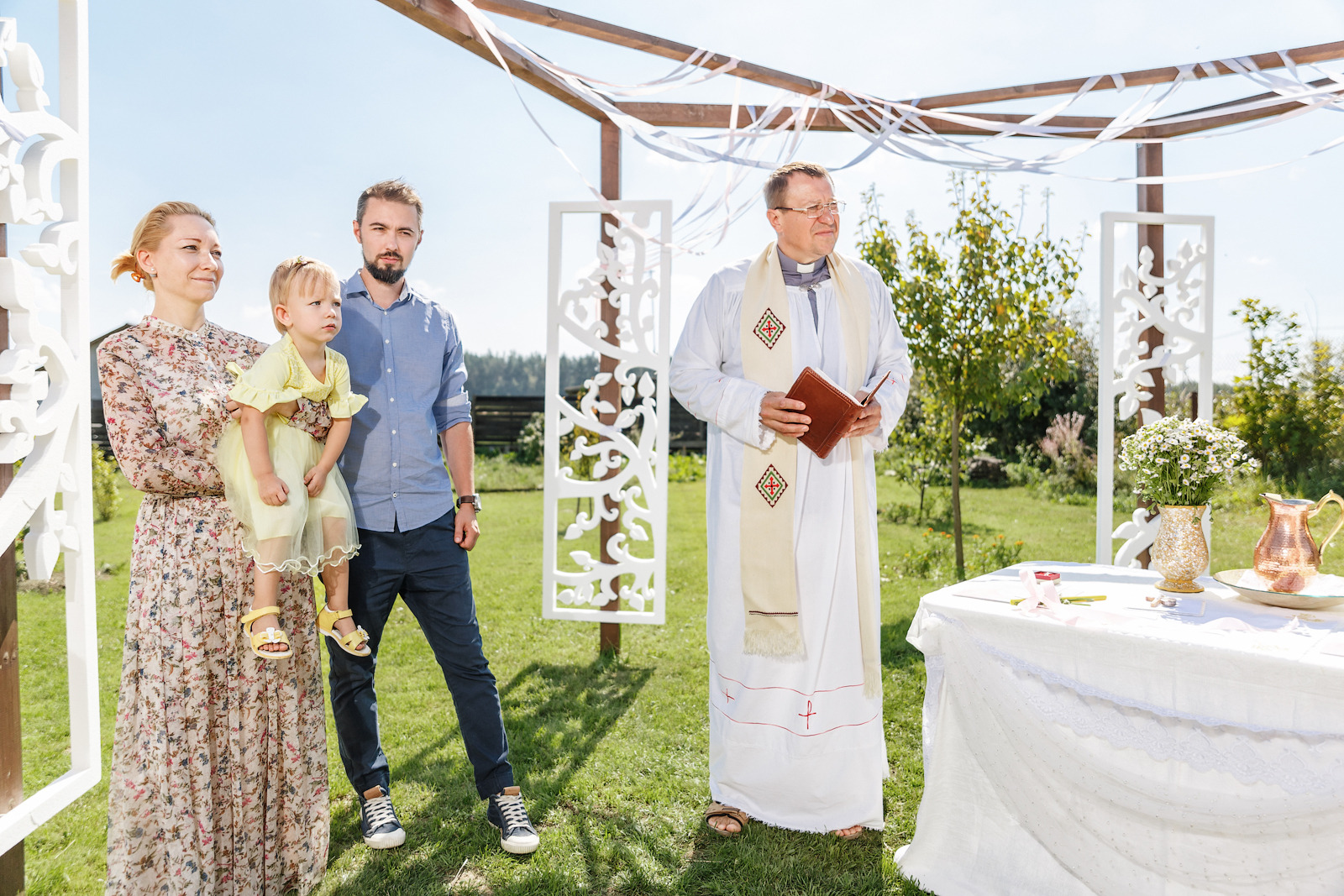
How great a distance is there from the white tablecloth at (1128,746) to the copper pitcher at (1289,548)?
12 cm

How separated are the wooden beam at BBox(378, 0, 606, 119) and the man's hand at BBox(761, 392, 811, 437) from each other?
6.65 feet

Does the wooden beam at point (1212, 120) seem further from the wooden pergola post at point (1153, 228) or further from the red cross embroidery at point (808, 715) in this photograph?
the red cross embroidery at point (808, 715)

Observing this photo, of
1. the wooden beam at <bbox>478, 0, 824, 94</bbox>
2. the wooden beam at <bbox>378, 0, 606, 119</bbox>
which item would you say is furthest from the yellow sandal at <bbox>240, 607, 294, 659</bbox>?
the wooden beam at <bbox>478, 0, 824, 94</bbox>

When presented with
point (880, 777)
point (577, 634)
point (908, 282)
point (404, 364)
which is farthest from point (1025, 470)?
point (404, 364)

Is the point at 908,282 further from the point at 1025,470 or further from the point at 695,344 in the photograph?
the point at 1025,470

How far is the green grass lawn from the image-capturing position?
286 cm

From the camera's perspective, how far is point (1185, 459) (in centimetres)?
272

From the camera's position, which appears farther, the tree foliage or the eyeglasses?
the tree foliage

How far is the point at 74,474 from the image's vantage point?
84.9 inches

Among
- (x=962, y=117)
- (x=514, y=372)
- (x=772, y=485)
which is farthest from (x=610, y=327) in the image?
(x=514, y=372)

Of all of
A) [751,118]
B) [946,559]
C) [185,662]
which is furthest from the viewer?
[946,559]

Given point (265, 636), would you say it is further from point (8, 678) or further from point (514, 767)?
point (514, 767)

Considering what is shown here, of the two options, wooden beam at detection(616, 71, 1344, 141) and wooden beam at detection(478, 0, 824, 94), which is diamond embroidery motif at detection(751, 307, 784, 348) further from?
wooden beam at detection(616, 71, 1344, 141)

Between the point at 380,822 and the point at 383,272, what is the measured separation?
195cm
